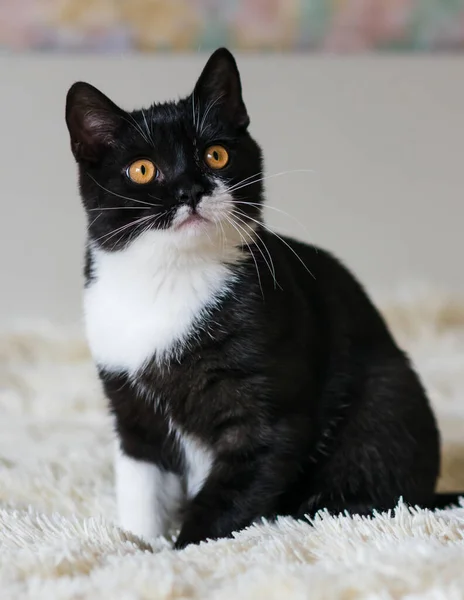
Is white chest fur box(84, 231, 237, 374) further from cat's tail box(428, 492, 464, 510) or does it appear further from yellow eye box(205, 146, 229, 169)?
cat's tail box(428, 492, 464, 510)

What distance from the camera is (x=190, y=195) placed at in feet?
2.73

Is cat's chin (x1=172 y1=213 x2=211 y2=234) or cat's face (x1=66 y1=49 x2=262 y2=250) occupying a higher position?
cat's face (x1=66 y1=49 x2=262 y2=250)

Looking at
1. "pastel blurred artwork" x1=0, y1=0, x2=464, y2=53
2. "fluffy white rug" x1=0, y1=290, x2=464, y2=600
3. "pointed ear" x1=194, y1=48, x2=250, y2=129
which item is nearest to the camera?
"fluffy white rug" x1=0, y1=290, x2=464, y2=600

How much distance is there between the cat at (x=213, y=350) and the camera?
88 cm

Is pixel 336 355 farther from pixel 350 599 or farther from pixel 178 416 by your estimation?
pixel 350 599

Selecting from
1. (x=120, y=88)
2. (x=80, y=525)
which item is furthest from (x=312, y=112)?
(x=80, y=525)

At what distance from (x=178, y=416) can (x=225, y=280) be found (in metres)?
0.18

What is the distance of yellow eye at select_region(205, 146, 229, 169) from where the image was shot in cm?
90

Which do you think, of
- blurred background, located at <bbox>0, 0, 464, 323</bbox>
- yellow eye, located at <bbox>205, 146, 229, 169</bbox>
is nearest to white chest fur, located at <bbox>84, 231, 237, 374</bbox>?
yellow eye, located at <bbox>205, 146, 229, 169</bbox>

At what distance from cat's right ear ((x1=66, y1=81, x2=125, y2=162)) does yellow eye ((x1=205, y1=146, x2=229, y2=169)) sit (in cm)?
11

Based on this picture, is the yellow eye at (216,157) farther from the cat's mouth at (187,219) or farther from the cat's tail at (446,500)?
the cat's tail at (446,500)

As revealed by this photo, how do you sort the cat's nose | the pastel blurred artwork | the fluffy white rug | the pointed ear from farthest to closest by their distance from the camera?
the pastel blurred artwork → the pointed ear → the cat's nose → the fluffy white rug

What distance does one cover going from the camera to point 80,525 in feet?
2.74

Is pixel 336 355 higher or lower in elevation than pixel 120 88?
lower
